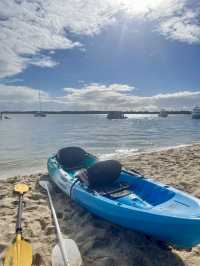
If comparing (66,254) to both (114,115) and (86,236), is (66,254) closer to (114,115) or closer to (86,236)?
(86,236)

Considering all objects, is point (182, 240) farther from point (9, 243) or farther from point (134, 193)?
point (9, 243)

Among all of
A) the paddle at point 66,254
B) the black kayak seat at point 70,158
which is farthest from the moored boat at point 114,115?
the paddle at point 66,254

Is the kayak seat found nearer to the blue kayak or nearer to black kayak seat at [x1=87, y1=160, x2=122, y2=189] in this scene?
the blue kayak

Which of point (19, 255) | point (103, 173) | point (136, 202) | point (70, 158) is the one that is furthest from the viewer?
point (70, 158)

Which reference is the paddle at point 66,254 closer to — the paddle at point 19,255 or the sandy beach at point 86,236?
the sandy beach at point 86,236

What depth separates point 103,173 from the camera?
18.5ft

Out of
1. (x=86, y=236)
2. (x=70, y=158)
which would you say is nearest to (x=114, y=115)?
(x=70, y=158)

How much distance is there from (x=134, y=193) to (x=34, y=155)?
11.2 metres

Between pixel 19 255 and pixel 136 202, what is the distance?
2348 millimetres

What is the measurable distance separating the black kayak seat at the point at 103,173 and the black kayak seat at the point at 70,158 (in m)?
2.51

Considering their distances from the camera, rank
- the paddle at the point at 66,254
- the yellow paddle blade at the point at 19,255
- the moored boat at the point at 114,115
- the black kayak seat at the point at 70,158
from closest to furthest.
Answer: the yellow paddle blade at the point at 19,255 < the paddle at the point at 66,254 < the black kayak seat at the point at 70,158 < the moored boat at the point at 114,115

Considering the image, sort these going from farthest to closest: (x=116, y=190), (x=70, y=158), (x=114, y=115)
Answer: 1. (x=114, y=115)
2. (x=70, y=158)
3. (x=116, y=190)

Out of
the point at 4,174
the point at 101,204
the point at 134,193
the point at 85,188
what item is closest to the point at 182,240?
the point at 101,204

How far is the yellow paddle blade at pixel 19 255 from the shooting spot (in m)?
3.55
